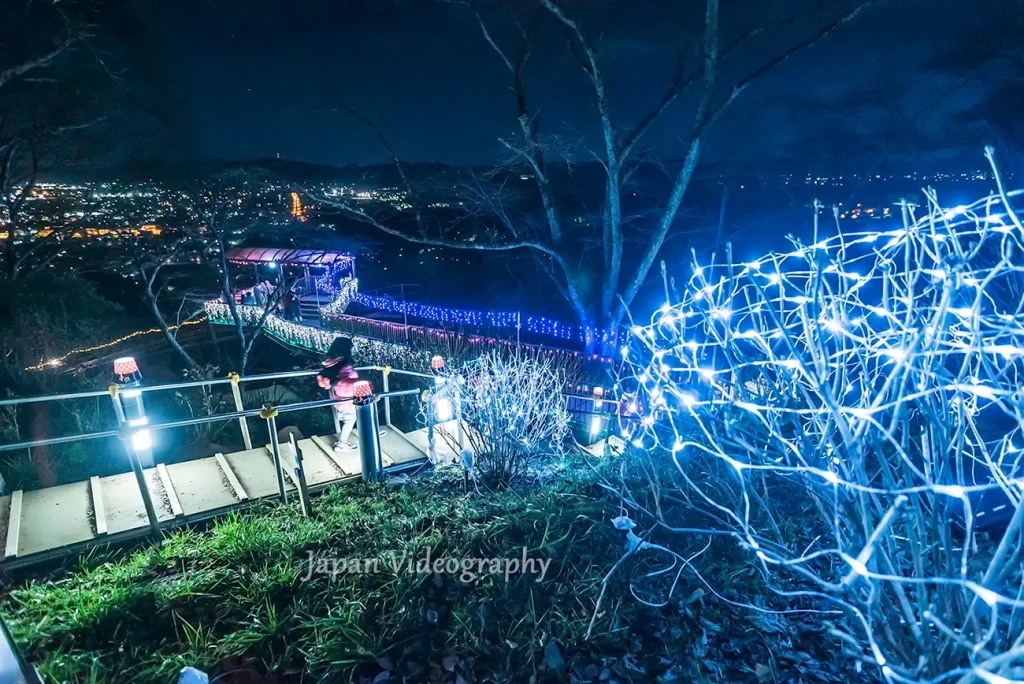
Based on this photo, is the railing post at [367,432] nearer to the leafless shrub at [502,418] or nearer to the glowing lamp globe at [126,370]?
the leafless shrub at [502,418]

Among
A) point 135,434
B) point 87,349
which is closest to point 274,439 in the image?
point 135,434

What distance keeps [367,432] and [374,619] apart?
2.22 metres

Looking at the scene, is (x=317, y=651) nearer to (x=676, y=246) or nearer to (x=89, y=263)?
(x=89, y=263)

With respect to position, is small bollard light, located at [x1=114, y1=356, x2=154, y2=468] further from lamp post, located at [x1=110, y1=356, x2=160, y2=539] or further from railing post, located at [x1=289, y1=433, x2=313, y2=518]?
railing post, located at [x1=289, y1=433, x2=313, y2=518]

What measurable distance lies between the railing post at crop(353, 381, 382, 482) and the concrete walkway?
0.21 m

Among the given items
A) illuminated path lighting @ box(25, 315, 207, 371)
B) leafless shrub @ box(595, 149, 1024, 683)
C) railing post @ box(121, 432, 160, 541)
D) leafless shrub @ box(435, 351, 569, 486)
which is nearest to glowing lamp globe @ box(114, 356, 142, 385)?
railing post @ box(121, 432, 160, 541)

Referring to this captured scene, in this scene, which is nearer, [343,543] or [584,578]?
[584,578]

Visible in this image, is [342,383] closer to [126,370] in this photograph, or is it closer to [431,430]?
[431,430]

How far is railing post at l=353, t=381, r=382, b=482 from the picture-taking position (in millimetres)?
4895

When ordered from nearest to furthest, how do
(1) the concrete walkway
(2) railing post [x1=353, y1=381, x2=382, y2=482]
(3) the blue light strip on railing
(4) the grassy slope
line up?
(4) the grassy slope → (1) the concrete walkway → (2) railing post [x1=353, y1=381, x2=382, y2=482] → (3) the blue light strip on railing

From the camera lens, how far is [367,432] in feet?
16.3

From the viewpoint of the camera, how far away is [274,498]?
464 centimetres

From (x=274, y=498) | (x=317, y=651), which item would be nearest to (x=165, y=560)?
(x=274, y=498)

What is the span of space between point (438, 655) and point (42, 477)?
5650mm
